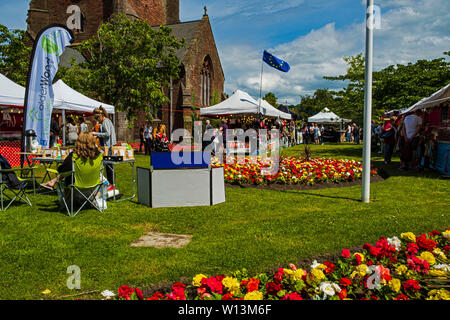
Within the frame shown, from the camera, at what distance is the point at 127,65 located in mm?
20672

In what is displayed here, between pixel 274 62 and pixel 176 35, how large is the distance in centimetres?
3063

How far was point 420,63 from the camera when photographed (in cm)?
2677

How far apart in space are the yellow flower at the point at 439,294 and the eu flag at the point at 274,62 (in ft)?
42.1

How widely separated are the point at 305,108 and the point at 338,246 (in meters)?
88.1

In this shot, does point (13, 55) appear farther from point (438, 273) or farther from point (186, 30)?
point (438, 273)

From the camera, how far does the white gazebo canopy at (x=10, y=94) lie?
39.1 ft

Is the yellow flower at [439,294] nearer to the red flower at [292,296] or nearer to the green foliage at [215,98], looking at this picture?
the red flower at [292,296]

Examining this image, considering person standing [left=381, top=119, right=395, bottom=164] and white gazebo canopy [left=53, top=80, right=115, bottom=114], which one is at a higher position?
white gazebo canopy [left=53, top=80, right=115, bottom=114]

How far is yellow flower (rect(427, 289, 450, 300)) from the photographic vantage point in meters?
2.57

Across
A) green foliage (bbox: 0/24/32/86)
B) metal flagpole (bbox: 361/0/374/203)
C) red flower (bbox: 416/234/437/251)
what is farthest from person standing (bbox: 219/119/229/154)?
green foliage (bbox: 0/24/32/86)

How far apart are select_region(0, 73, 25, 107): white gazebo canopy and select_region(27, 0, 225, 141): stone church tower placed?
67.2ft

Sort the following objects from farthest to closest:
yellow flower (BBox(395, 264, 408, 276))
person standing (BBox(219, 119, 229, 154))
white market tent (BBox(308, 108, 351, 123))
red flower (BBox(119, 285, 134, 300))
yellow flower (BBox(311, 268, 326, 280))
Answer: white market tent (BBox(308, 108, 351, 123)) → person standing (BBox(219, 119, 229, 154)) → yellow flower (BBox(395, 264, 408, 276)) → yellow flower (BBox(311, 268, 326, 280)) → red flower (BBox(119, 285, 134, 300))

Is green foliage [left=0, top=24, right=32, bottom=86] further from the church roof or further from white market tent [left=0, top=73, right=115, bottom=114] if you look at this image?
the church roof

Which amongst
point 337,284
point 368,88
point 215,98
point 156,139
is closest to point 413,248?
point 337,284
